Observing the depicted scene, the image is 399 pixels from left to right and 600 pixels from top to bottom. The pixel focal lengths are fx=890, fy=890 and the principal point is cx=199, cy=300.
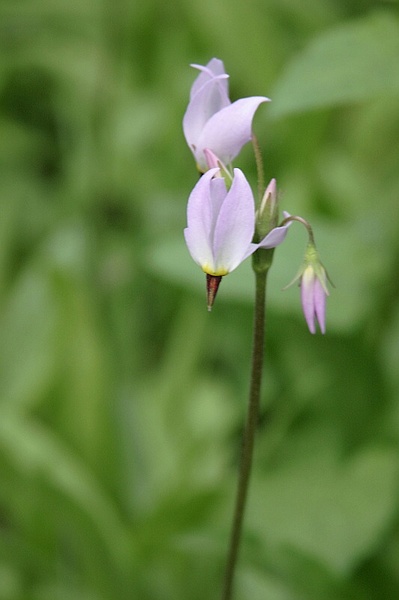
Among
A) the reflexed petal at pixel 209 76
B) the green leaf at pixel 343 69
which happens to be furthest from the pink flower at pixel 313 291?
the green leaf at pixel 343 69

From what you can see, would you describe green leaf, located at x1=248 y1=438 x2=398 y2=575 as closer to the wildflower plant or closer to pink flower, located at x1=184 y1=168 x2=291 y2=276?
the wildflower plant

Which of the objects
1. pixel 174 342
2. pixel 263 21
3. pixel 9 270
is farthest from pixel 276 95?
pixel 263 21

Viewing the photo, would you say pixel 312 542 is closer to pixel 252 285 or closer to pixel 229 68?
pixel 252 285

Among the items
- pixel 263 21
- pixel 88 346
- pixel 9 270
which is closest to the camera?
pixel 88 346

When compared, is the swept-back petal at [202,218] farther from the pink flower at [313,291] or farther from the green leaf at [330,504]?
the green leaf at [330,504]

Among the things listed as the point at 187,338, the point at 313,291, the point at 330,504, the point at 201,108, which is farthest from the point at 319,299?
the point at 187,338
